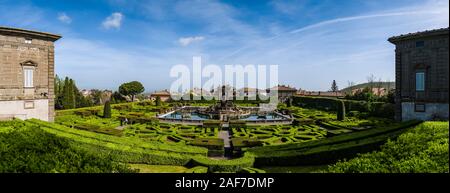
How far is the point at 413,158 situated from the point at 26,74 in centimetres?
2136

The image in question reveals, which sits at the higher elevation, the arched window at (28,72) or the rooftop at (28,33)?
the rooftop at (28,33)

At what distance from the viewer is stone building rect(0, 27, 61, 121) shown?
16.1 m

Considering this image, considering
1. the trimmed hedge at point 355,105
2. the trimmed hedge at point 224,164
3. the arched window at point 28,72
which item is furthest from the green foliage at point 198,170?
the trimmed hedge at point 355,105

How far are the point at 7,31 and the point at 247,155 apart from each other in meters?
17.0

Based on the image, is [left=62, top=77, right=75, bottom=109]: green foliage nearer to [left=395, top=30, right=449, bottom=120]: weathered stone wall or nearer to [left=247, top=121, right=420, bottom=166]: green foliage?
[left=247, top=121, right=420, bottom=166]: green foliage

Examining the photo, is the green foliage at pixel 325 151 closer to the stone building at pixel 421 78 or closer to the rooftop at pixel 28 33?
the stone building at pixel 421 78

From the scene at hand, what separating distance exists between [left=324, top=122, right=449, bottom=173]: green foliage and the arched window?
19661 mm

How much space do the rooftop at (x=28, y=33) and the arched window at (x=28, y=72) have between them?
71.9 inches

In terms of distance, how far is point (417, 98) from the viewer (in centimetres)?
933

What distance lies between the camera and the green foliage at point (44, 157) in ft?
14.8

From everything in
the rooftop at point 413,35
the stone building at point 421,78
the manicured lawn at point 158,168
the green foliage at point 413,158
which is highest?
the rooftop at point 413,35

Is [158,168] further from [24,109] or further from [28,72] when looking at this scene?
[28,72]
